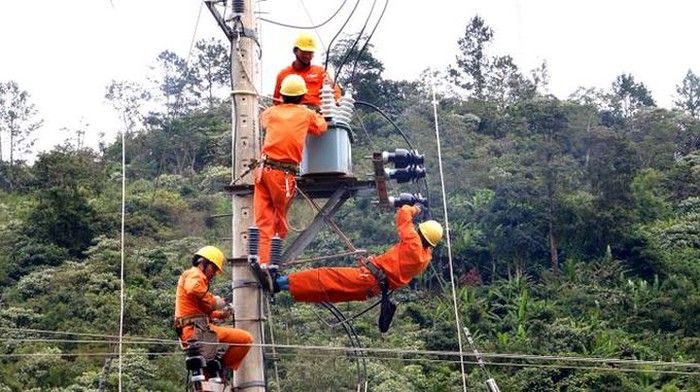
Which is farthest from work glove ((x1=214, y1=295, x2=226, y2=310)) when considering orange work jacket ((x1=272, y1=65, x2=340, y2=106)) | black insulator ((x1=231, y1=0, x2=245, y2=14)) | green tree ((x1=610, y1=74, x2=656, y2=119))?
green tree ((x1=610, y1=74, x2=656, y2=119))

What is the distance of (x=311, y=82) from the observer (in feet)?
29.1

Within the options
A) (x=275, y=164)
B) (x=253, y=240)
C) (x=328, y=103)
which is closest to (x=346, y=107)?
(x=328, y=103)

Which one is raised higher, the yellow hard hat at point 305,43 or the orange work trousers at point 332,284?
the yellow hard hat at point 305,43

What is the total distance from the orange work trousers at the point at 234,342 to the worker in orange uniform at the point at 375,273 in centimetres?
50

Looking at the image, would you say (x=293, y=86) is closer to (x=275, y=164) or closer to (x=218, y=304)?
(x=275, y=164)

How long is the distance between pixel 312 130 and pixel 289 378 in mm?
12124

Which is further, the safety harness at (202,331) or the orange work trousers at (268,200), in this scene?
the orange work trousers at (268,200)

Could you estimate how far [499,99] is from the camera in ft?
136

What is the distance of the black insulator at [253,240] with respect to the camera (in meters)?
7.63

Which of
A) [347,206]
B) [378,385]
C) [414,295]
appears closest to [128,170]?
[347,206]

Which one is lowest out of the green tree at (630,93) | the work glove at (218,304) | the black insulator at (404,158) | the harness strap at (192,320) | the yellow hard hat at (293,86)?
the harness strap at (192,320)

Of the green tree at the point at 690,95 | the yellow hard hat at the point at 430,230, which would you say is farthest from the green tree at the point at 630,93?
the yellow hard hat at the point at 430,230

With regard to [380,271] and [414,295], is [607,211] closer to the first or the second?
[414,295]

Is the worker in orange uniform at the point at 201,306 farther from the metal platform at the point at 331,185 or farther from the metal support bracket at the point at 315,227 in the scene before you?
the metal platform at the point at 331,185
